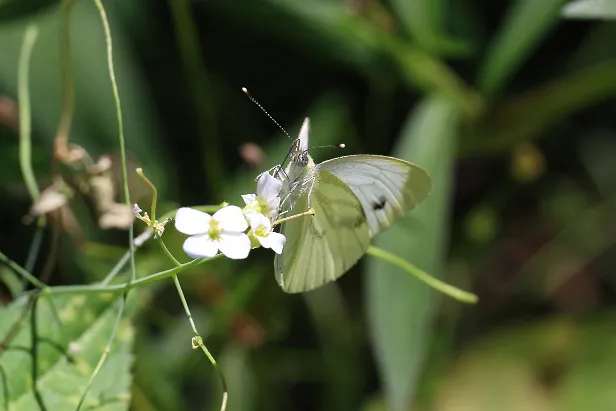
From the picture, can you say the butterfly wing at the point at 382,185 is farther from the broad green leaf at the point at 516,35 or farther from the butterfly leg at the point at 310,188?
the broad green leaf at the point at 516,35

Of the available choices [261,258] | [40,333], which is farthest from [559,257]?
[40,333]

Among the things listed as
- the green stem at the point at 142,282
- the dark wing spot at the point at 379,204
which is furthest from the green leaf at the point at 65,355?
the dark wing spot at the point at 379,204

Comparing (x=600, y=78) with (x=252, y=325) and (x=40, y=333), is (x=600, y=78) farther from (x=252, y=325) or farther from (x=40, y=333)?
(x=40, y=333)

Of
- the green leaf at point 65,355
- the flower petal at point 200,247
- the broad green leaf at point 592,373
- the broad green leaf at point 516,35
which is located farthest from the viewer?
Answer: the broad green leaf at point 592,373

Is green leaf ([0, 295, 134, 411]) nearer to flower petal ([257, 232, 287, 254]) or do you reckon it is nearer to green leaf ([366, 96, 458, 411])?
flower petal ([257, 232, 287, 254])

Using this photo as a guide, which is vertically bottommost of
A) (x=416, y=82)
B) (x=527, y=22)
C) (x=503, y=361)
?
(x=503, y=361)

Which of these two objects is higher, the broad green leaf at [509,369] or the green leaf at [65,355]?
the green leaf at [65,355]
